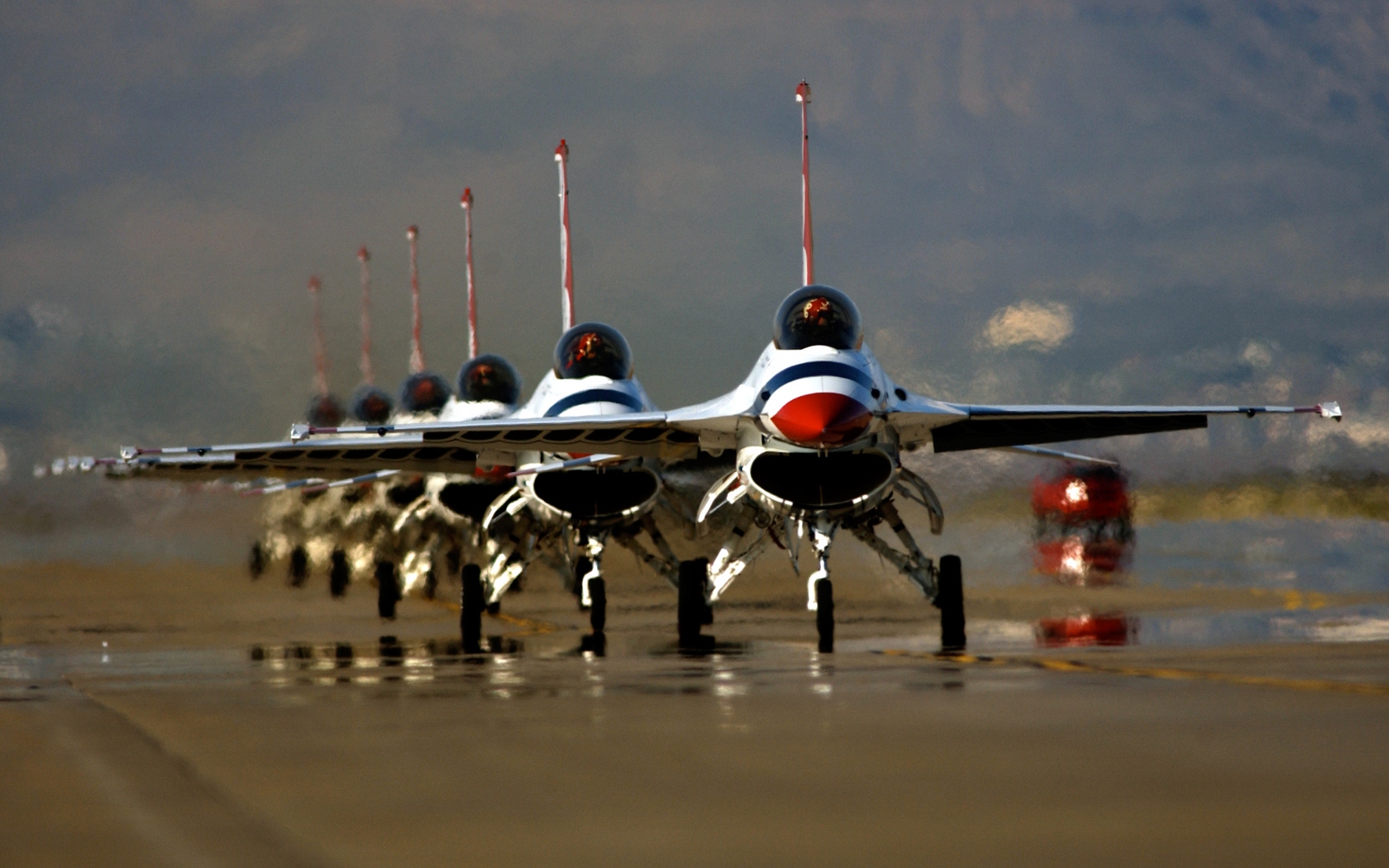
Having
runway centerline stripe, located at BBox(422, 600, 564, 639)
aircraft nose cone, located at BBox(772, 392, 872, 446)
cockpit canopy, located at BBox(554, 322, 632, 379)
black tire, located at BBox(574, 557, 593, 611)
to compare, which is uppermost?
cockpit canopy, located at BBox(554, 322, 632, 379)

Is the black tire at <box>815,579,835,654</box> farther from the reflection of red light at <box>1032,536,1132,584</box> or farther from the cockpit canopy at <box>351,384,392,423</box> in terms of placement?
the cockpit canopy at <box>351,384,392,423</box>

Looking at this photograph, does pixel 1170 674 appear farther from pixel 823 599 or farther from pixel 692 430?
pixel 692 430

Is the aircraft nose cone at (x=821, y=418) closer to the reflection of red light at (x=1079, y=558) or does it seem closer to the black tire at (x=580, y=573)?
the black tire at (x=580, y=573)

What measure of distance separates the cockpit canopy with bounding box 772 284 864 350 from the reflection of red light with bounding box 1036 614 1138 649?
3119 mm

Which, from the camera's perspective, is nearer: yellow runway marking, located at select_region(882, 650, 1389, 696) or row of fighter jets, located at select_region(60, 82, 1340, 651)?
yellow runway marking, located at select_region(882, 650, 1389, 696)

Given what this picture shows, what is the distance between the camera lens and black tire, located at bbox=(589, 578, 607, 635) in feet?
67.6

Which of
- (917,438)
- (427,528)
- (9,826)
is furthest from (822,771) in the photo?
(427,528)

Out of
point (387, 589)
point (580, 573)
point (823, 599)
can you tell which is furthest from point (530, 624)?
point (823, 599)

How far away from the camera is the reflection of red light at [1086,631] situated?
1544cm

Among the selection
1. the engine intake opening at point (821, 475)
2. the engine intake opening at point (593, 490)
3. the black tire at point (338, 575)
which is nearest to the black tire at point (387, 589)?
the engine intake opening at point (593, 490)

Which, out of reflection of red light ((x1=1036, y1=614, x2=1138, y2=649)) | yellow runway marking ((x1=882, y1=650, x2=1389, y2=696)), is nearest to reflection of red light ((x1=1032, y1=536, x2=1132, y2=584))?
reflection of red light ((x1=1036, y1=614, x2=1138, y2=649))

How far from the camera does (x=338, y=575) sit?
35219mm

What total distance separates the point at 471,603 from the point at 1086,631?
6.79 m

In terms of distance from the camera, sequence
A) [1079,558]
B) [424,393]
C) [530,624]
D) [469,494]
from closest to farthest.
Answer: [530,624]
[1079,558]
[469,494]
[424,393]
